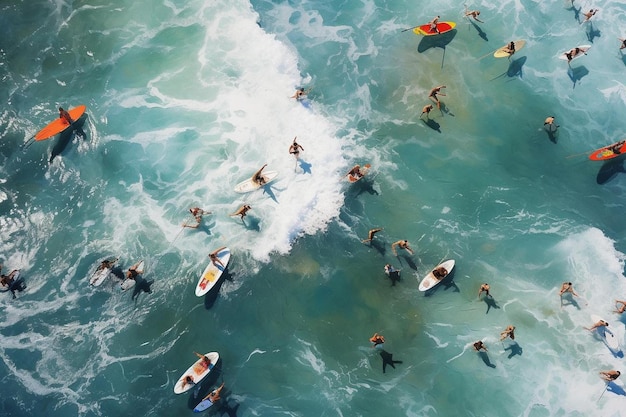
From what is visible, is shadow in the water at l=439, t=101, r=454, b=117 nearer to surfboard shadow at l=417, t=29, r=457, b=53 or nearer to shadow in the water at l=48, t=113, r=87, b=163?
surfboard shadow at l=417, t=29, r=457, b=53

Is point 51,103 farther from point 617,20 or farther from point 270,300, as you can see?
point 617,20

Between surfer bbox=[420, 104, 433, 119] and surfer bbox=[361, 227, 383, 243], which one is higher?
surfer bbox=[420, 104, 433, 119]

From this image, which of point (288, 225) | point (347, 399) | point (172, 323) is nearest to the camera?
point (347, 399)

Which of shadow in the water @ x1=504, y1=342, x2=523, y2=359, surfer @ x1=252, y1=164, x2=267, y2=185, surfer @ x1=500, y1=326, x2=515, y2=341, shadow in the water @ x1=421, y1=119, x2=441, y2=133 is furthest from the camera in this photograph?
shadow in the water @ x1=421, y1=119, x2=441, y2=133

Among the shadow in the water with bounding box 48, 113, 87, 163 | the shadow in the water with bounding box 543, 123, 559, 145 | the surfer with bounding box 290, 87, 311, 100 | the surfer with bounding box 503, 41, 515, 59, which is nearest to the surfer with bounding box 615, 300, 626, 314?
the shadow in the water with bounding box 543, 123, 559, 145

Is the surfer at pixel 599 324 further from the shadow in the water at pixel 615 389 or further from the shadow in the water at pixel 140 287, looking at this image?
the shadow in the water at pixel 140 287

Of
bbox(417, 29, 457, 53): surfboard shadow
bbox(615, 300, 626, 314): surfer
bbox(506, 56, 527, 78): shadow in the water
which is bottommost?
bbox(615, 300, 626, 314): surfer

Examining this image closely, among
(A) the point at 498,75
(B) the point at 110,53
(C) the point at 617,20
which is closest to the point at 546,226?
(A) the point at 498,75

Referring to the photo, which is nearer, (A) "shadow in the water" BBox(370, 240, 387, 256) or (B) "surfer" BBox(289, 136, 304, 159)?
(A) "shadow in the water" BBox(370, 240, 387, 256)
